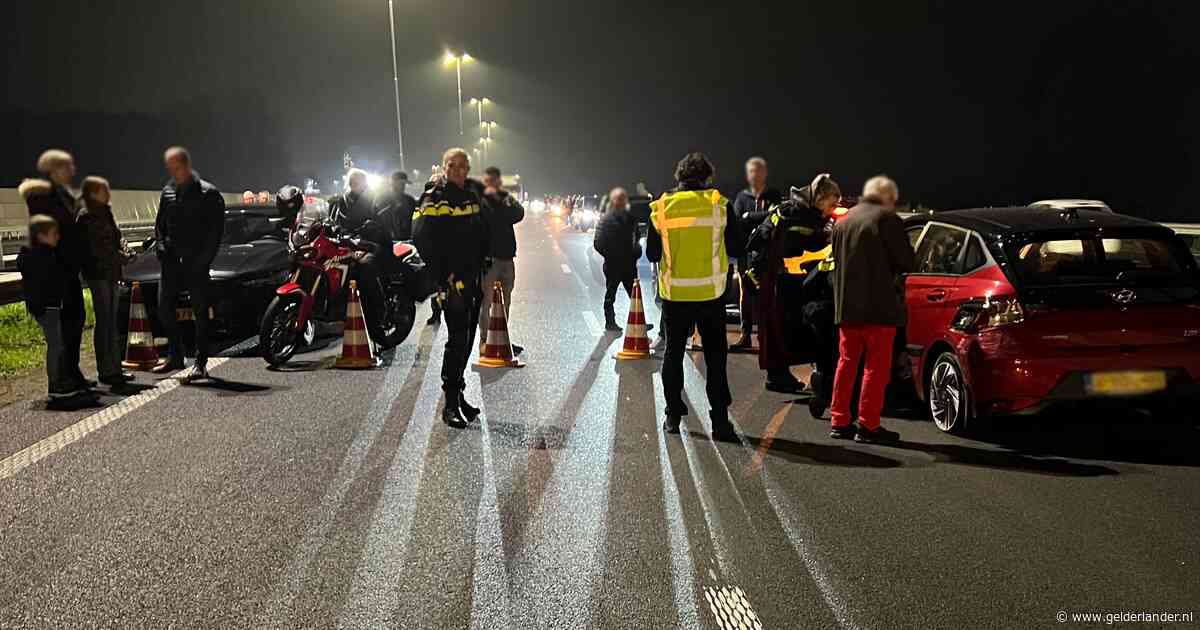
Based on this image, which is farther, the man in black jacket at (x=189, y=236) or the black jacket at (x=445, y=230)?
the man in black jacket at (x=189, y=236)

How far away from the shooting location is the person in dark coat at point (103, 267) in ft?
26.9

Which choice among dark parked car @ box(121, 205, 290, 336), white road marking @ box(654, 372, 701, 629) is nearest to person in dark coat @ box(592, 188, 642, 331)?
dark parked car @ box(121, 205, 290, 336)

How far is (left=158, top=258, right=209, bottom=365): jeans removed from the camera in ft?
29.1

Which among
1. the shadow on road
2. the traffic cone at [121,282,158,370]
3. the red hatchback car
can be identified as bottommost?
the shadow on road

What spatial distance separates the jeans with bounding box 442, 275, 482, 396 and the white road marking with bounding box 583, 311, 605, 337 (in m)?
4.42

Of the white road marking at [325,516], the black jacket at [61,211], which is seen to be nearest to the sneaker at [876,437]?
the white road marking at [325,516]

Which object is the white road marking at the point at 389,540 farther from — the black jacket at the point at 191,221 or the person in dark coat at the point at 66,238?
the black jacket at the point at 191,221

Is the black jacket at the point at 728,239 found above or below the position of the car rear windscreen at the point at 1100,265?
above

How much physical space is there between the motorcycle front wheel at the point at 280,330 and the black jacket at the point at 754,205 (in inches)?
166

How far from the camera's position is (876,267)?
21.0 feet

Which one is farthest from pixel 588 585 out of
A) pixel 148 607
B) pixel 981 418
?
pixel 981 418

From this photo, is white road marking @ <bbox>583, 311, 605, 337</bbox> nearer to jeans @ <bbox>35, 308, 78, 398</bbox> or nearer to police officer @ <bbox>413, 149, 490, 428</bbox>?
police officer @ <bbox>413, 149, 490, 428</bbox>

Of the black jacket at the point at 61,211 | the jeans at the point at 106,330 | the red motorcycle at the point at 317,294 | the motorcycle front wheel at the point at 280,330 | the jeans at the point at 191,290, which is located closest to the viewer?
the black jacket at the point at 61,211

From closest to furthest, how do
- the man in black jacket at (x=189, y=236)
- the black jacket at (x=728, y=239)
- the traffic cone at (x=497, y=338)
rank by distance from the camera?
the black jacket at (x=728, y=239) < the man in black jacket at (x=189, y=236) < the traffic cone at (x=497, y=338)
